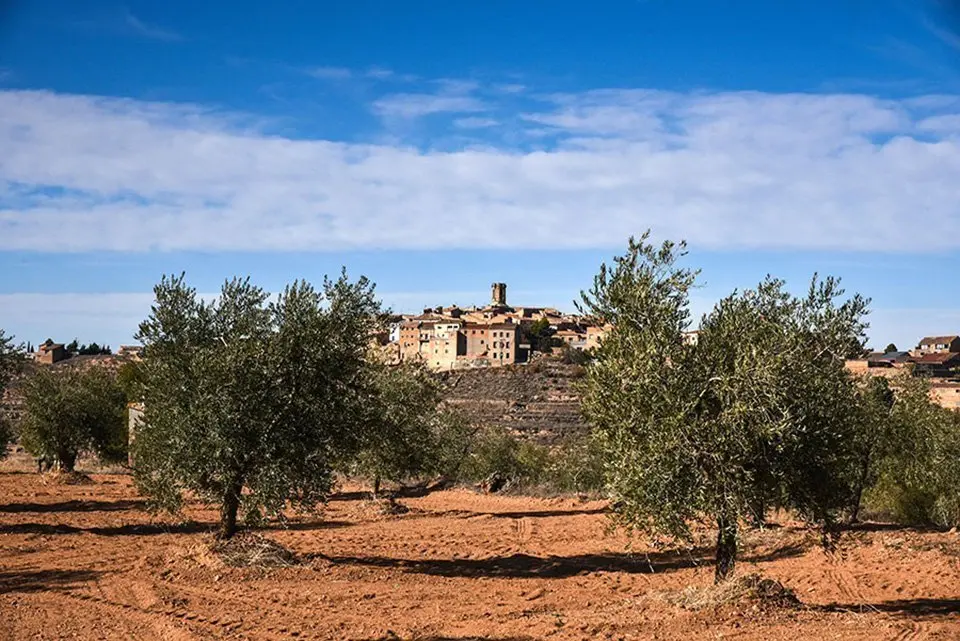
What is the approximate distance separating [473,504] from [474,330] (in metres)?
123

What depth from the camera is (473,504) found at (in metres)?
34.4

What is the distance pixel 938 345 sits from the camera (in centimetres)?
13062

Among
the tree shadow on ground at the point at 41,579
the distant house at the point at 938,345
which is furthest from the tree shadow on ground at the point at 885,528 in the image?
the distant house at the point at 938,345

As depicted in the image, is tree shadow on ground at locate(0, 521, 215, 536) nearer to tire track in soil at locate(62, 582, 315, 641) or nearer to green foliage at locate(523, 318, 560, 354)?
tire track in soil at locate(62, 582, 315, 641)

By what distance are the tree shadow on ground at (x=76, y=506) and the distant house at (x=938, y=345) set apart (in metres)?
118

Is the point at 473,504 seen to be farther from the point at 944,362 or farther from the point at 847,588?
the point at 944,362

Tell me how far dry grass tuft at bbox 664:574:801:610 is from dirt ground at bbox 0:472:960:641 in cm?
18

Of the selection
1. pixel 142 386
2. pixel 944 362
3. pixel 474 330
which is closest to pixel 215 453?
pixel 142 386

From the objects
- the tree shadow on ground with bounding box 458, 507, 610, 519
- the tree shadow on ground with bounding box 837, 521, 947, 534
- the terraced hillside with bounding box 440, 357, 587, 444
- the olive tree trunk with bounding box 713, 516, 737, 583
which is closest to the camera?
the olive tree trunk with bounding box 713, 516, 737, 583

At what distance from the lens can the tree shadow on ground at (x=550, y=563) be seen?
20.0 m

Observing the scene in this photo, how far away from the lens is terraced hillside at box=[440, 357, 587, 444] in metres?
81.8

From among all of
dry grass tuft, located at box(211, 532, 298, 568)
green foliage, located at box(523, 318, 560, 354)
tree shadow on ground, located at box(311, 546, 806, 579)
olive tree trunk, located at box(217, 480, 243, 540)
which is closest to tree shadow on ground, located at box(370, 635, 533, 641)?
tree shadow on ground, located at box(311, 546, 806, 579)

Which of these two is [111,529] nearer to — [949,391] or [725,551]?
[725,551]

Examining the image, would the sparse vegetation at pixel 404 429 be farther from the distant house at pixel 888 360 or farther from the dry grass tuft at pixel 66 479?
the distant house at pixel 888 360
